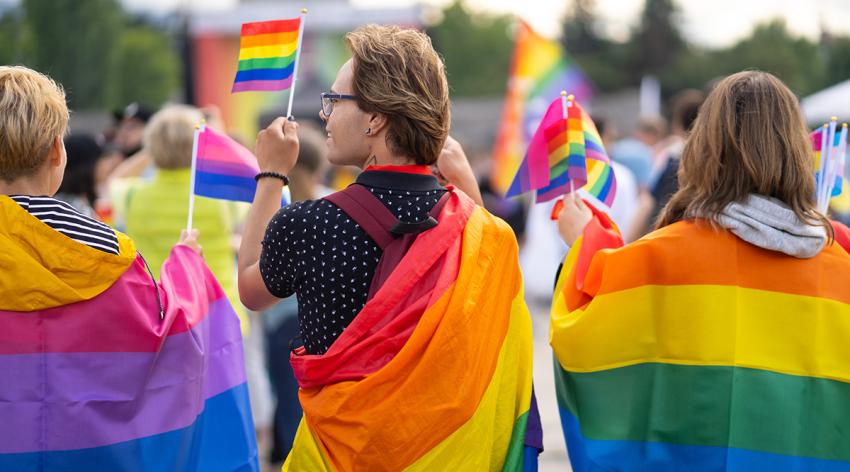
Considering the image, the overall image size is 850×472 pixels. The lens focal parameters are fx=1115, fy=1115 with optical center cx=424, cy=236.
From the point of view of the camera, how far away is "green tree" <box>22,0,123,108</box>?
1233cm

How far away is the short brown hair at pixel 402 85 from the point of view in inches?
113

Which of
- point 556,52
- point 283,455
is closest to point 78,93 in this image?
point 556,52

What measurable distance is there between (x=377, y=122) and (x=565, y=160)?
106 cm

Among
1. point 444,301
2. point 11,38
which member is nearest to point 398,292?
point 444,301

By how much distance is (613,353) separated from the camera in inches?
126

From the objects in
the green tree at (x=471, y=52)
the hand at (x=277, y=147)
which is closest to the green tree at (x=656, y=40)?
the green tree at (x=471, y=52)

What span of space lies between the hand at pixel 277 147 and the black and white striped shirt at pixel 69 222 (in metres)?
0.48

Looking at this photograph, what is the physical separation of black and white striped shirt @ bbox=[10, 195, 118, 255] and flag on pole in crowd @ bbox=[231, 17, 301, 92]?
72cm

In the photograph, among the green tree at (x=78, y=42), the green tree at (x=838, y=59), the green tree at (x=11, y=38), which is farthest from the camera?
the green tree at (x=838, y=59)

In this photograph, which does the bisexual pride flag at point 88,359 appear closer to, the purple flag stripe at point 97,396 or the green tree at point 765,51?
the purple flag stripe at point 97,396

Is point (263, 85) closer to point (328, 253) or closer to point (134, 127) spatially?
point (328, 253)

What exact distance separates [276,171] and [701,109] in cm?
125

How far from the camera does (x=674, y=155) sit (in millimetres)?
5699

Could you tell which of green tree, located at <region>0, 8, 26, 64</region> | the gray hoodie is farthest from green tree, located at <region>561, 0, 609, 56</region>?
the gray hoodie
